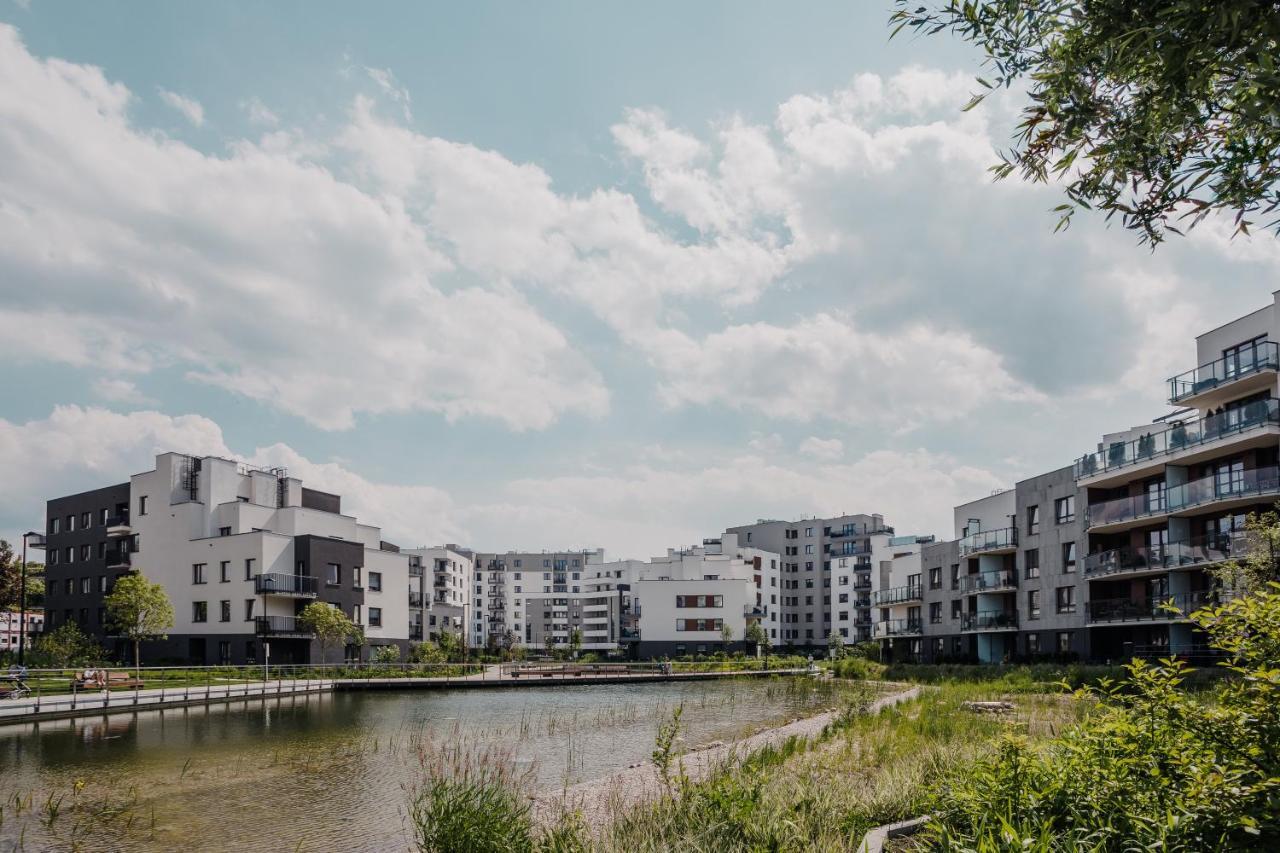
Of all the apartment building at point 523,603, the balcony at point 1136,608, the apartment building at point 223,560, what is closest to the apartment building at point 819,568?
the apartment building at point 523,603

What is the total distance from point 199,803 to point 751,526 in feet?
352

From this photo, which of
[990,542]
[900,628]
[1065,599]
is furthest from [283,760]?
[900,628]

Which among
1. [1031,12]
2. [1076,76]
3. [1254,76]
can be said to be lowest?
[1254,76]

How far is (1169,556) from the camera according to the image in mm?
37312

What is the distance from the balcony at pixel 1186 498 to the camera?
32406mm

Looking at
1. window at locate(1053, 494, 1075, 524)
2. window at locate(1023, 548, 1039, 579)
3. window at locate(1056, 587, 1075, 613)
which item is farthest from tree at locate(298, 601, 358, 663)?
window at locate(1053, 494, 1075, 524)

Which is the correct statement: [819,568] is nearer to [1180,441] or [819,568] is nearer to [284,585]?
[284,585]

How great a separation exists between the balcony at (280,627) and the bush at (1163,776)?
53547 mm

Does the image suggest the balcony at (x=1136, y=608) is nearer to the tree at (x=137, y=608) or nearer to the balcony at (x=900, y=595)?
the balcony at (x=900, y=595)

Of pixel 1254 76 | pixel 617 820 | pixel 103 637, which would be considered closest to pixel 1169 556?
pixel 617 820

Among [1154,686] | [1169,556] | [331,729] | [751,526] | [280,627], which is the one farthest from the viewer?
[751,526]

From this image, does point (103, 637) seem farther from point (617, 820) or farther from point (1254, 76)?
point (1254, 76)

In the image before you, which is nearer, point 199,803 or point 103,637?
point 199,803

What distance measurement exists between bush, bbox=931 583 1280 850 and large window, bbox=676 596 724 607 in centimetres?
8286
